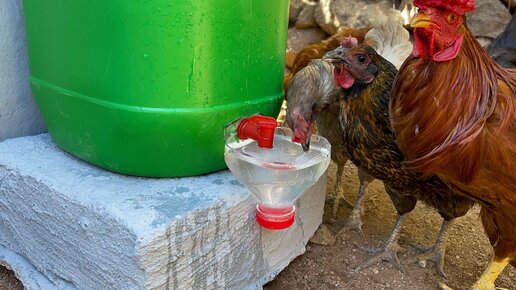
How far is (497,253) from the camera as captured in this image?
197cm

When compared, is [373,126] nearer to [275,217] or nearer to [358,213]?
[275,217]

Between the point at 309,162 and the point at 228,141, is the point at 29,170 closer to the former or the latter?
the point at 228,141

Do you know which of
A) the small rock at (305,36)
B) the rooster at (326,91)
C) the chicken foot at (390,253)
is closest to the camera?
the rooster at (326,91)

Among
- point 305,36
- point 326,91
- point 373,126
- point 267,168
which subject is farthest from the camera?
point 305,36

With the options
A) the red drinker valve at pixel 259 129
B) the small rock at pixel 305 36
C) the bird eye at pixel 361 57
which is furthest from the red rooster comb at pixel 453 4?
the small rock at pixel 305 36

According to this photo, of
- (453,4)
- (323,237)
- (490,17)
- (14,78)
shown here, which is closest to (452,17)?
(453,4)

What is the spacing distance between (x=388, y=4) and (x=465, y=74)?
307 centimetres

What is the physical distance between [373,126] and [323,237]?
713 mm

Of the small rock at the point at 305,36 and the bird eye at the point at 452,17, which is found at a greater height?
the bird eye at the point at 452,17

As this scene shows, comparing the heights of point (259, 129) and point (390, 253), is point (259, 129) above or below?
above

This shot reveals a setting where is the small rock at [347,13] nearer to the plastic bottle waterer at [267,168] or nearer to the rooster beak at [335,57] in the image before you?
the rooster beak at [335,57]

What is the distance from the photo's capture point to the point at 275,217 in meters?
1.60

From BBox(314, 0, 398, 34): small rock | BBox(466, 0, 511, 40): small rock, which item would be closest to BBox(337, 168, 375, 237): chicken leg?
BBox(314, 0, 398, 34): small rock

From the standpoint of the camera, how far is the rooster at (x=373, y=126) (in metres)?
1.90
